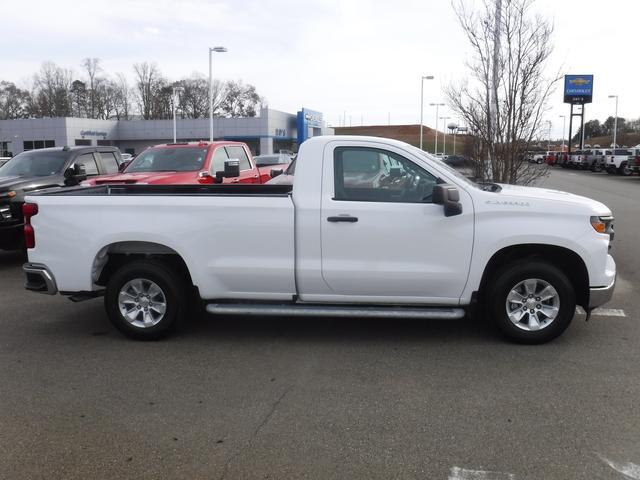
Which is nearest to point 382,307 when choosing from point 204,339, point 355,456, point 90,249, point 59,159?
point 204,339

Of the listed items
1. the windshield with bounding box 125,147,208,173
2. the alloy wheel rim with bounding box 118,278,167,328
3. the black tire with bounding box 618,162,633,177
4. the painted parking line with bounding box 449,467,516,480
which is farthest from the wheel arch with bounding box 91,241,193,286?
the black tire with bounding box 618,162,633,177

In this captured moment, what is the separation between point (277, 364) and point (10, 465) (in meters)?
2.19

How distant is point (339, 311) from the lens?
541 centimetres

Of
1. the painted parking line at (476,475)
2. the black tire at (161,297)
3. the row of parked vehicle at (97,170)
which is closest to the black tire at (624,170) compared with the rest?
the row of parked vehicle at (97,170)

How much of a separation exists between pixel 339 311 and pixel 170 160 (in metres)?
6.80

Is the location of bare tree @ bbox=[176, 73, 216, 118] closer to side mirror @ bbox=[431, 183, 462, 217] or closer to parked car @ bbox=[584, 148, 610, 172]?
parked car @ bbox=[584, 148, 610, 172]

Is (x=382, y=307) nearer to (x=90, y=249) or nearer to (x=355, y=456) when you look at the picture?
(x=355, y=456)

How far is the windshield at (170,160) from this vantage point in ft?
36.0

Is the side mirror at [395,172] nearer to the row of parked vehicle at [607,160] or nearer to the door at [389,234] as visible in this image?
the door at [389,234]

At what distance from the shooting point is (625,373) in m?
4.87

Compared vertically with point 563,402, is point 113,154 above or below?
above

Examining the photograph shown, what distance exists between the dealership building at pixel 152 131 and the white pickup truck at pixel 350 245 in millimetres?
59656

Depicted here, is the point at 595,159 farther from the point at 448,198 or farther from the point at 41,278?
the point at 41,278

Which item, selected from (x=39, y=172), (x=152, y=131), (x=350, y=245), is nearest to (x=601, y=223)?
(x=350, y=245)
